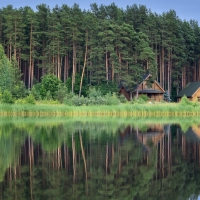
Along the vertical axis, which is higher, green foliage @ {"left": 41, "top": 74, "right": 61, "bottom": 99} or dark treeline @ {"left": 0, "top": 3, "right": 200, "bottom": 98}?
dark treeline @ {"left": 0, "top": 3, "right": 200, "bottom": 98}

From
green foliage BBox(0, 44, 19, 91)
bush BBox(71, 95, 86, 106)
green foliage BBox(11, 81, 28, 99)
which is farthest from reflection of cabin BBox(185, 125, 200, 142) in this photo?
green foliage BBox(0, 44, 19, 91)

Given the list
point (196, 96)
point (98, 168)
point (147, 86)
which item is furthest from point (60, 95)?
point (98, 168)

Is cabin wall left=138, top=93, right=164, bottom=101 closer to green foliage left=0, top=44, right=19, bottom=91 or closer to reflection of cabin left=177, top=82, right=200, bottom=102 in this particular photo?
reflection of cabin left=177, top=82, right=200, bottom=102

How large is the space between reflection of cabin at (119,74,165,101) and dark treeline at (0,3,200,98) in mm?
1781

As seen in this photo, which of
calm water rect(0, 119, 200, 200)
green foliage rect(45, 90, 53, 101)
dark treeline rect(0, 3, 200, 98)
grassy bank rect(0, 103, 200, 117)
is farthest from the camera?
dark treeline rect(0, 3, 200, 98)

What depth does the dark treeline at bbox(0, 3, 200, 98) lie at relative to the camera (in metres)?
55.0

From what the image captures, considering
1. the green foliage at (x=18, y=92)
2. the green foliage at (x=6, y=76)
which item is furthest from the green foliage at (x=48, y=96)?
the green foliage at (x=6, y=76)

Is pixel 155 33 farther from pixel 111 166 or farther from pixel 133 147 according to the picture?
pixel 111 166

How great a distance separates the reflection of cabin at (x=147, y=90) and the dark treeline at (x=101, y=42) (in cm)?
178

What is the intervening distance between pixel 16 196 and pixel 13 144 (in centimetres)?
914

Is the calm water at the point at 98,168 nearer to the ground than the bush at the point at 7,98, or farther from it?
nearer to the ground

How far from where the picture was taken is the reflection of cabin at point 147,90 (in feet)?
184

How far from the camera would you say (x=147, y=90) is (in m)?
56.8

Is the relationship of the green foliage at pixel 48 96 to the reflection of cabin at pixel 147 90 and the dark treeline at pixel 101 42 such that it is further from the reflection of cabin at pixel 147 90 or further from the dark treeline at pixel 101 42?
the reflection of cabin at pixel 147 90
